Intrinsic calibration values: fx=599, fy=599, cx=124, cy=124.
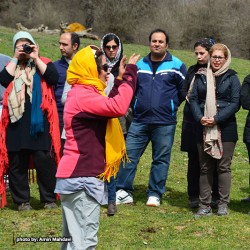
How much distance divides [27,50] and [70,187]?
2.71m

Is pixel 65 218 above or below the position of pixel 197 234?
above

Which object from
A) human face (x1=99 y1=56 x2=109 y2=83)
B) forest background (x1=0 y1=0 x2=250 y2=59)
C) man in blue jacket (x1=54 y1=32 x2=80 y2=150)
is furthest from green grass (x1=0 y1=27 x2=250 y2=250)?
forest background (x1=0 y1=0 x2=250 y2=59)

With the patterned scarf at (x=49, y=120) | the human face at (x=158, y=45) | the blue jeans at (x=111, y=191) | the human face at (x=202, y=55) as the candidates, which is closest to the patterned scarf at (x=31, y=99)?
the patterned scarf at (x=49, y=120)

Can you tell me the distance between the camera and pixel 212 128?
686 centimetres

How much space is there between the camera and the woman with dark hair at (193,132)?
7254mm

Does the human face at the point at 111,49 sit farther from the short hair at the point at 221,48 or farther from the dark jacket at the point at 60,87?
the short hair at the point at 221,48

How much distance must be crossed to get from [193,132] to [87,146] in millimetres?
2781

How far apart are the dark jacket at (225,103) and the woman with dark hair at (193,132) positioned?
33cm

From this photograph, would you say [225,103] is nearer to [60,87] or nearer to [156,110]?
[156,110]

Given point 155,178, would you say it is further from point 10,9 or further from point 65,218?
point 10,9

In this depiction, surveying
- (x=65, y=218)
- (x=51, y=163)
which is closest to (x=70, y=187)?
(x=65, y=218)

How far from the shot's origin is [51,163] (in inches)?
289

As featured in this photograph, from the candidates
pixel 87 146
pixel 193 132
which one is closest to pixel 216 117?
pixel 193 132

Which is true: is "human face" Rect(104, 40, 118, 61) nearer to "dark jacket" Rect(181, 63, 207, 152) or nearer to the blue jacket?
the blue jacket
